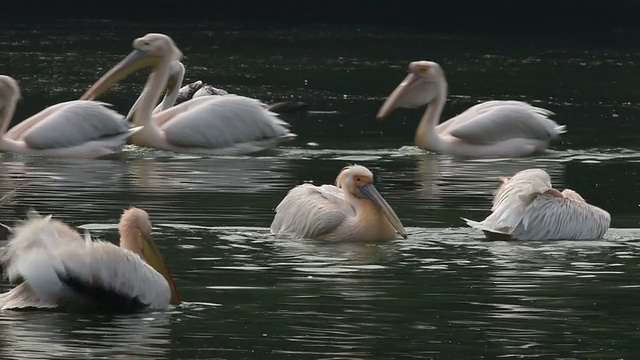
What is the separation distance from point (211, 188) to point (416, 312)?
4.22 metres

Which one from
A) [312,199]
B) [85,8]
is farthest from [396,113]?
[85,8]

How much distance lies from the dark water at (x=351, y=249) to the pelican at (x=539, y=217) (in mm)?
87

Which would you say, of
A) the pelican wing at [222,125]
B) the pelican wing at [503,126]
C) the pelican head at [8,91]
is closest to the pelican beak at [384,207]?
the pelican wing at [222,125]

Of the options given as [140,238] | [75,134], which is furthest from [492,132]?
[140,238]

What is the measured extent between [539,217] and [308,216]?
1129 mm

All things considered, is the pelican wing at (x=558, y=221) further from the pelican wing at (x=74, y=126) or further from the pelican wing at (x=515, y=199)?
the pelican wing at (x=74, y=126)

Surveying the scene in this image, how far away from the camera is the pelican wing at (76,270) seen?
7.29 m

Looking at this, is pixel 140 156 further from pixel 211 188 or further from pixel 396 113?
pixel 396 113

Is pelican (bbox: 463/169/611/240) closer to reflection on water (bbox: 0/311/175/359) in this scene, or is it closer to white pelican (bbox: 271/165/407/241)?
white pelican (bbox: 271/165/407/241)

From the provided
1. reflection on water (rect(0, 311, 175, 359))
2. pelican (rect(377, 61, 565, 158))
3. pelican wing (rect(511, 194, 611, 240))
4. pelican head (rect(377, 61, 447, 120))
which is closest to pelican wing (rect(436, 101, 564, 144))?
pelican (rect(377, 61, 565, 158))

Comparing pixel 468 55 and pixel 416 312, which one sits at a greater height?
pixel 416 312

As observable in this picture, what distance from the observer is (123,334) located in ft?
23.6

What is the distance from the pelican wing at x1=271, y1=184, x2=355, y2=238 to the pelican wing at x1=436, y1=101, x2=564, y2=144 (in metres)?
4.74

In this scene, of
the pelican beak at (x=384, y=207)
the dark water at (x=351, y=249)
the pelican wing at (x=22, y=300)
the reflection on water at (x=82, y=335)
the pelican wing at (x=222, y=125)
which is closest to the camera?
the reflection on water at (x=82, y=335)
